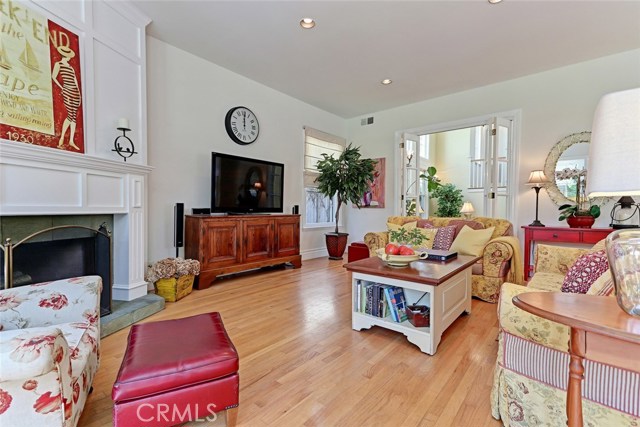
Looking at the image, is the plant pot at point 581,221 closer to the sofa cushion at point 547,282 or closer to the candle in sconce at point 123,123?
the sofa cushion at point 547,282

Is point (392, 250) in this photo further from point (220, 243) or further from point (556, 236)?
point (556, 236)

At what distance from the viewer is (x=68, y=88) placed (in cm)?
227

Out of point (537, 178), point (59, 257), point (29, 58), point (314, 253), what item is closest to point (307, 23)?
point (29, 58)

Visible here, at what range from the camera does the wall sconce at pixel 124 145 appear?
2636mm

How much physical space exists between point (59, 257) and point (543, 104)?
5741mm

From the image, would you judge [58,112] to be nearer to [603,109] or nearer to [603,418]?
[603,109]

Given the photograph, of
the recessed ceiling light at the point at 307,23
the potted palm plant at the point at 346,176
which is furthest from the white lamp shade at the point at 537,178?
the recessed ceiling light at the point at 307,23

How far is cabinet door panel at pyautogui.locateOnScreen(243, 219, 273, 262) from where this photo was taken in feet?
12.7

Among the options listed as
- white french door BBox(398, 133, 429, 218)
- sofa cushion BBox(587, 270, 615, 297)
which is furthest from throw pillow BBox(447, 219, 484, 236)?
sofa cushion BBox(587, 270, 615, 297)

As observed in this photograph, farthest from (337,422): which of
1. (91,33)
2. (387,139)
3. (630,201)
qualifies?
(387,139)

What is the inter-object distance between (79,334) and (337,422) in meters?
1.25

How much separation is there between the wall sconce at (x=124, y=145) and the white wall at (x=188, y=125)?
0.55 meters

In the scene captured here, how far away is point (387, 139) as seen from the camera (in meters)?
5.71

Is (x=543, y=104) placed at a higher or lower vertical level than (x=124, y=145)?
higher
